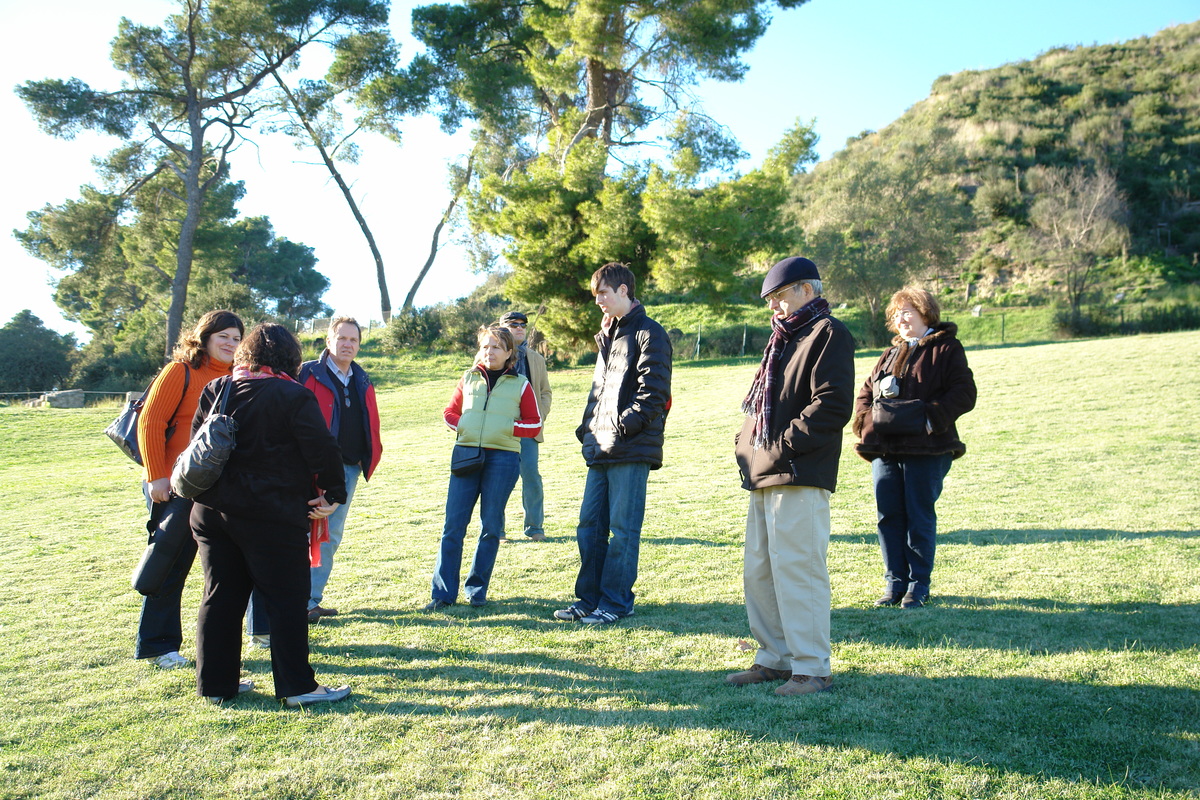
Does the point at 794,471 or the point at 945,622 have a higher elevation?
the point at 794,471

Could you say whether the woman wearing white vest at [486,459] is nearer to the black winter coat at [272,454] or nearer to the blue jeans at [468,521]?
the blue jeans at [468,521]

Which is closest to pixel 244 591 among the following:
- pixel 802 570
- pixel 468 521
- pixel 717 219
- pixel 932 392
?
pixel 468 521

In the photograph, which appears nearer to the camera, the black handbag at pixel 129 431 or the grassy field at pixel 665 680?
the grassy field at pixel 665 680

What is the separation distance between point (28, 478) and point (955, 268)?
4497 centimetres

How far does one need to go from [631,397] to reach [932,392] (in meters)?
1.79

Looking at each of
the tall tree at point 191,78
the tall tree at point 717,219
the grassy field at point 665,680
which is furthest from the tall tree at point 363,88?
the grassy field at point 665,680

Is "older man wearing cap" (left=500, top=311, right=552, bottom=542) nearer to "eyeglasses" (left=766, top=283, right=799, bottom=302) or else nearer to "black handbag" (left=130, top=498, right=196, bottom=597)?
"black handbag" (left=130, top=498, right=196, bottom=597)

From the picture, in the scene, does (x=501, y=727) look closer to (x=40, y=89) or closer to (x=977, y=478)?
(x=977, y=478)

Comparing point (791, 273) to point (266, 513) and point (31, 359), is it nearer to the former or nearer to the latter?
point (266, 513)

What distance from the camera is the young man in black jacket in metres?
4.54

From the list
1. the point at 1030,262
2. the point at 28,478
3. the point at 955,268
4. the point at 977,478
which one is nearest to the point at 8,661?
the point at 977,478

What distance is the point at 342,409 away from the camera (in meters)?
4.95

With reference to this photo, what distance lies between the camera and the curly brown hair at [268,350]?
11.9ft

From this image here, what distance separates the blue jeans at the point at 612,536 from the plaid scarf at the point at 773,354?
104 centimetres
